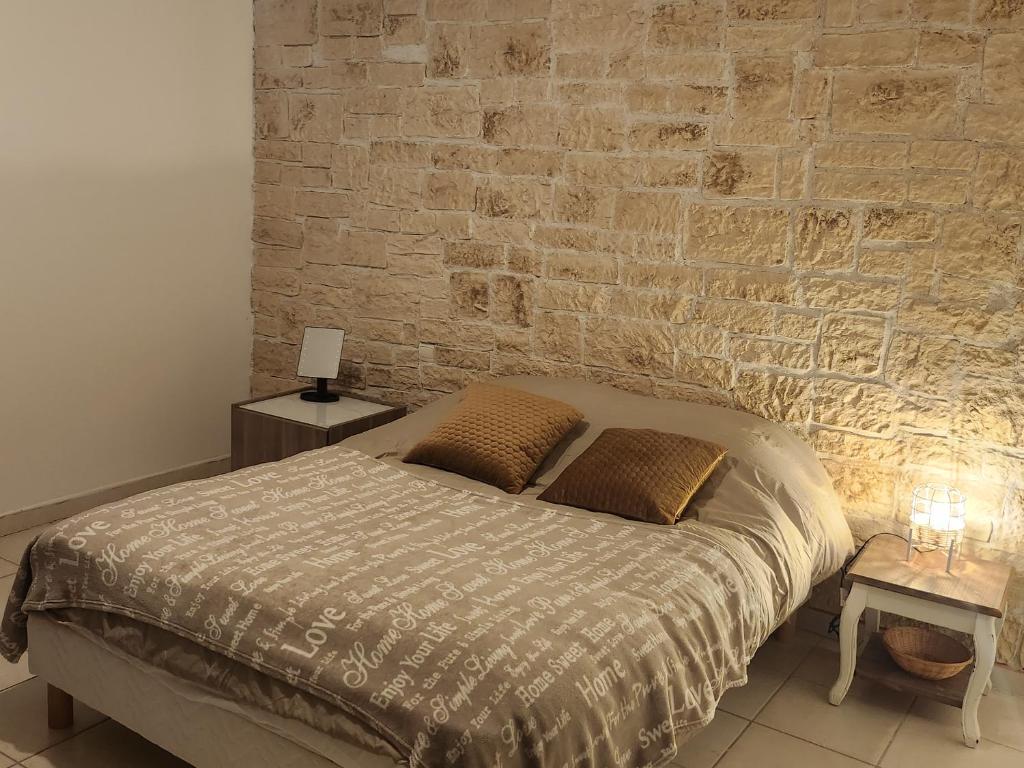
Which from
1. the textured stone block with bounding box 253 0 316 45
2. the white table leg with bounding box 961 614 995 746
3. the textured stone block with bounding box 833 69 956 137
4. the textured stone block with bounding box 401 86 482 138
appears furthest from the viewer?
the textured stone block with bounding box 253 0 316 45

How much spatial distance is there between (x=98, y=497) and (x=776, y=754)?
2.80 meters

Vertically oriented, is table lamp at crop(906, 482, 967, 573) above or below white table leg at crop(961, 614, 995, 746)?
above

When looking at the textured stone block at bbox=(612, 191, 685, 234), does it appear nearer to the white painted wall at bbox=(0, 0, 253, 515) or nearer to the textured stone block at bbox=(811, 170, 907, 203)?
the textured stone block at bbox=(811, 170, 907, 203)

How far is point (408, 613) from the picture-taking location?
206 cm

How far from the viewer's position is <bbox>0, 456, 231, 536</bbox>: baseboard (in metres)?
3.74

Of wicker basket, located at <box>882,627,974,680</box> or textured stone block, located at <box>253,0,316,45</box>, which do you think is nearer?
wicker basket, located at <box>882,627,974,680</box>

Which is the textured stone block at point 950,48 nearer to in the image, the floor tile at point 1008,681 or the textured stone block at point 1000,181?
the textured stone block at point 1000,181

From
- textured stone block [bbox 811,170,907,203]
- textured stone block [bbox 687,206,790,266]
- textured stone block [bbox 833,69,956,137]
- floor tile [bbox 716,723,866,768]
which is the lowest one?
floor tile [bbox 716,723,866,768]

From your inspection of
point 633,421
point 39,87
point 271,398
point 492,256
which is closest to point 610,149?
point 492,256

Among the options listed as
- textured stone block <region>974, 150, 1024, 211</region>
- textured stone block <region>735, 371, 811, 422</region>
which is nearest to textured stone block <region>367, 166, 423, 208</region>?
textured stone block <region>735, 371, 811, 422</region>

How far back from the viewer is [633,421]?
10.7 ft

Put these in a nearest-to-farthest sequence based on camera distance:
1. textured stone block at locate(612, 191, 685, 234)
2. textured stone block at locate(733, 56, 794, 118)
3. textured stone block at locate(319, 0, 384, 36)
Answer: textured stone block at locate(733, 56, 794, 118)
textured stone block at locate(612, 191, 685, 234)
textured stone block at locate(319, 0, 384, 36)

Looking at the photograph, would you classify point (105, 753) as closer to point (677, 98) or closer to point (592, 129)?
point (592, 129)

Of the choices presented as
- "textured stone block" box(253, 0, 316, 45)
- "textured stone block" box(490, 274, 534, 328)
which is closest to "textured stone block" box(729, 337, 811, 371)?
"textured stone block" box(490, 274, 534, 328)
